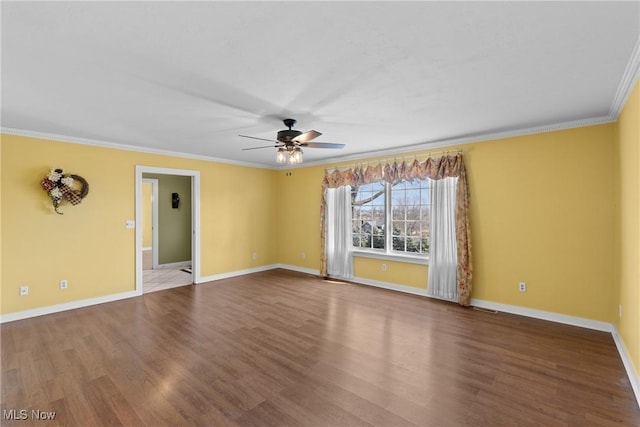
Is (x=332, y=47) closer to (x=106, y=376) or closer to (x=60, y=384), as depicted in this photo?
(x=106, y=376)

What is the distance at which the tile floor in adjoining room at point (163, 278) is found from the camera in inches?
215

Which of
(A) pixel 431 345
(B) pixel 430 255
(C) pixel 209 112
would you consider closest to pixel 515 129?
(B) pixel 430 255

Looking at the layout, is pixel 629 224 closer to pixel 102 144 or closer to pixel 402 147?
pixel 402 147

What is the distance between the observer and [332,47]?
1.89m

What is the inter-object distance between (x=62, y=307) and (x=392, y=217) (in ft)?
17.7

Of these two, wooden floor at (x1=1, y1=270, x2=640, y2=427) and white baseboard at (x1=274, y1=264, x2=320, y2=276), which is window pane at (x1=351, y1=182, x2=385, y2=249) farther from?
wooden floor at (x1=1, y1=270, x2=640, y2=427)


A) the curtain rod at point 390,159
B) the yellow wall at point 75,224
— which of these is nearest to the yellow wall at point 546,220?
the curtain rod at point 390,159

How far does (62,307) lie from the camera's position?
4.12 metres

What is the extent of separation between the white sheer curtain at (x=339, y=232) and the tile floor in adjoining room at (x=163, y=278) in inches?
117

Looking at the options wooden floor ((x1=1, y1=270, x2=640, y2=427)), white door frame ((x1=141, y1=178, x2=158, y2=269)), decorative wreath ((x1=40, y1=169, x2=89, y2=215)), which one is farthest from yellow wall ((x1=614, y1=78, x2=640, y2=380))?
white door frame ((x1=141, y1=178, x2=158, y2=269))

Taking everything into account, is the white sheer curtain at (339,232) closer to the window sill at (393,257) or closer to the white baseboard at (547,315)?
the window sill at (393,257)

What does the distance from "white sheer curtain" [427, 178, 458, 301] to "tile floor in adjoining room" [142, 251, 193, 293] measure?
469 cm

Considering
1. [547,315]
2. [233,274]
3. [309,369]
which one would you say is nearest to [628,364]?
[547,315]

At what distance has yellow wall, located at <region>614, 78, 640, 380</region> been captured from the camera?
2311mm
